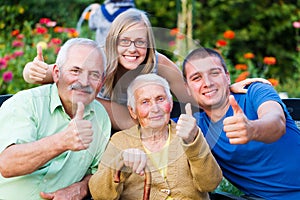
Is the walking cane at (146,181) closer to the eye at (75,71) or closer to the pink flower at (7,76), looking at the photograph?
the eye at (75,71)

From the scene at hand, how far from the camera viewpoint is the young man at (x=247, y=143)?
246 cm

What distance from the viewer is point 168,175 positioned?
2.39 m

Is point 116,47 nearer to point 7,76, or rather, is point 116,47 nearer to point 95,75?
point 95,75

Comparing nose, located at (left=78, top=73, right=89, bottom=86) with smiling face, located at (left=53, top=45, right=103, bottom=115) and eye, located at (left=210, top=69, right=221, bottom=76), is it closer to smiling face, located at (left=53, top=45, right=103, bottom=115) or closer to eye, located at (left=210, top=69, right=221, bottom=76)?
smiling face, located at (left=53, top=45, right=103, bottom=115)

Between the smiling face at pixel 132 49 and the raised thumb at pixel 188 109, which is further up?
the smiling face at pixel 132 49

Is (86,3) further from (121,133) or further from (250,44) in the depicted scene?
(121,133)

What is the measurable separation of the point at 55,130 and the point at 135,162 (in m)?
0.44

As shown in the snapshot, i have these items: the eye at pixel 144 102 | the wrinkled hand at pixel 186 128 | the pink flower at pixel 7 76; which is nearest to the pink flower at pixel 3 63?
the pink flower at pixel 7 76

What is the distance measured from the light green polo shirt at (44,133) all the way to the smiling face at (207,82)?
1.24 feet

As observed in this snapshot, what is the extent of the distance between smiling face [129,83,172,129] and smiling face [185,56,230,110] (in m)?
0.21

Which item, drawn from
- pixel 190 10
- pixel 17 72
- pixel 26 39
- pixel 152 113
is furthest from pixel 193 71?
pixel 190 10

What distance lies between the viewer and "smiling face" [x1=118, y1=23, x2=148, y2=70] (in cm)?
243

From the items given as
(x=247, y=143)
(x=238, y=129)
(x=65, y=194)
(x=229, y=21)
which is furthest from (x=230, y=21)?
(x=238, y=129)

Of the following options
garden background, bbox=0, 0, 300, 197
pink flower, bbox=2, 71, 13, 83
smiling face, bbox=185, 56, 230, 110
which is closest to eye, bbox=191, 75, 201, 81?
smiling face, bbox=185, 56, 230, 110
